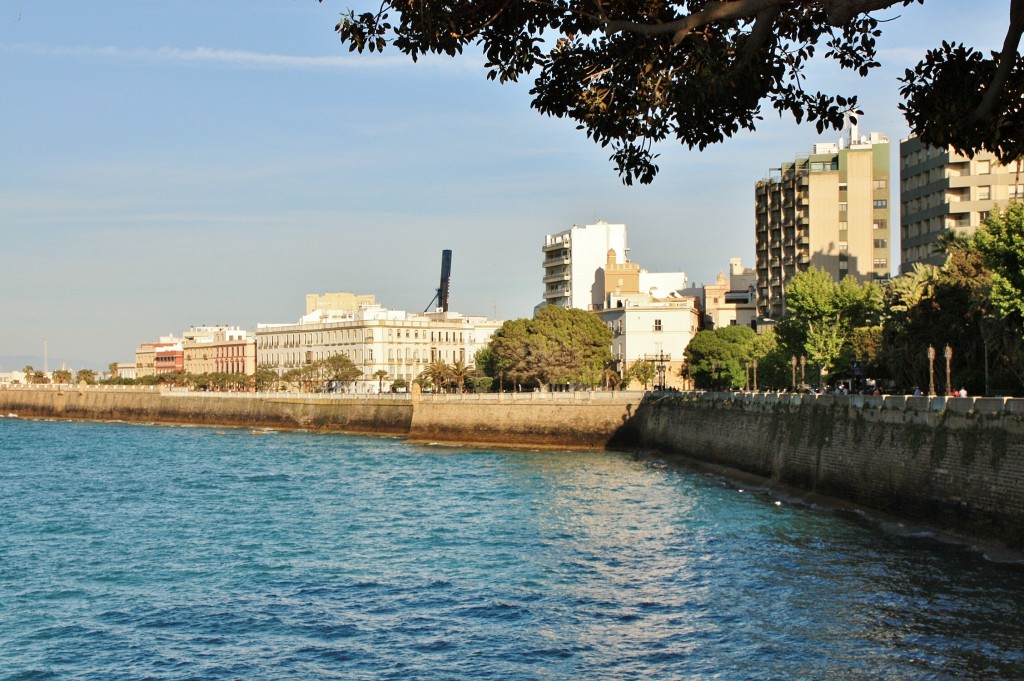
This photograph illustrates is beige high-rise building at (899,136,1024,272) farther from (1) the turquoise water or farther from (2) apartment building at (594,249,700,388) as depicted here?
(1) the turquoise water

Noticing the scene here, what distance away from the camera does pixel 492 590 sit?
3116 centimetres

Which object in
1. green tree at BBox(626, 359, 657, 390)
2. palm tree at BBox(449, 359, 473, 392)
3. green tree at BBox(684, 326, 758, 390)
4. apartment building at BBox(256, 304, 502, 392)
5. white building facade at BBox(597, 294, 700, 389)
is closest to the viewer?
green tree at BBox(684, 326, 758, 390)

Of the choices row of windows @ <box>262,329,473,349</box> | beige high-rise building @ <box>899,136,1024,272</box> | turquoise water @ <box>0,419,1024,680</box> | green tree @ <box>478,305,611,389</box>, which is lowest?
turquoise water @ <box>0,419,1024,680</box>

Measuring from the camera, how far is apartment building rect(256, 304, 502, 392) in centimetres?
17312

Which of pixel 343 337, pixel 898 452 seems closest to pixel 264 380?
pixel 343 337

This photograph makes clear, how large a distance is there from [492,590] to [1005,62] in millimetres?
22114

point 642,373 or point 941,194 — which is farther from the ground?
point 941,194

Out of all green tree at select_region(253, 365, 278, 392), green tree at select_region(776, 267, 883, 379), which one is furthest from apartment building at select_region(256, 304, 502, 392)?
green tree at select_region(776, 267, 883, 379)

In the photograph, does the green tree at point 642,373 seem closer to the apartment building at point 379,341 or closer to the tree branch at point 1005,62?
the apartment building at point 379,341

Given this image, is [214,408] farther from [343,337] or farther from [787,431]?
[787,431]

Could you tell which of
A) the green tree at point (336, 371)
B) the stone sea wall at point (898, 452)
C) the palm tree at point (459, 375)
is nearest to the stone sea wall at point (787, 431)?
the stone sea wall at point (898, 452)

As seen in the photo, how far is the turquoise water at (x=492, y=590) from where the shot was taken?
2402cm

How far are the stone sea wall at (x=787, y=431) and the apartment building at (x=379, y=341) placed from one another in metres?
39.2

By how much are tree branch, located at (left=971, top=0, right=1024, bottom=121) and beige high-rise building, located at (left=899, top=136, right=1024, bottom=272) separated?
79104 millimetres
